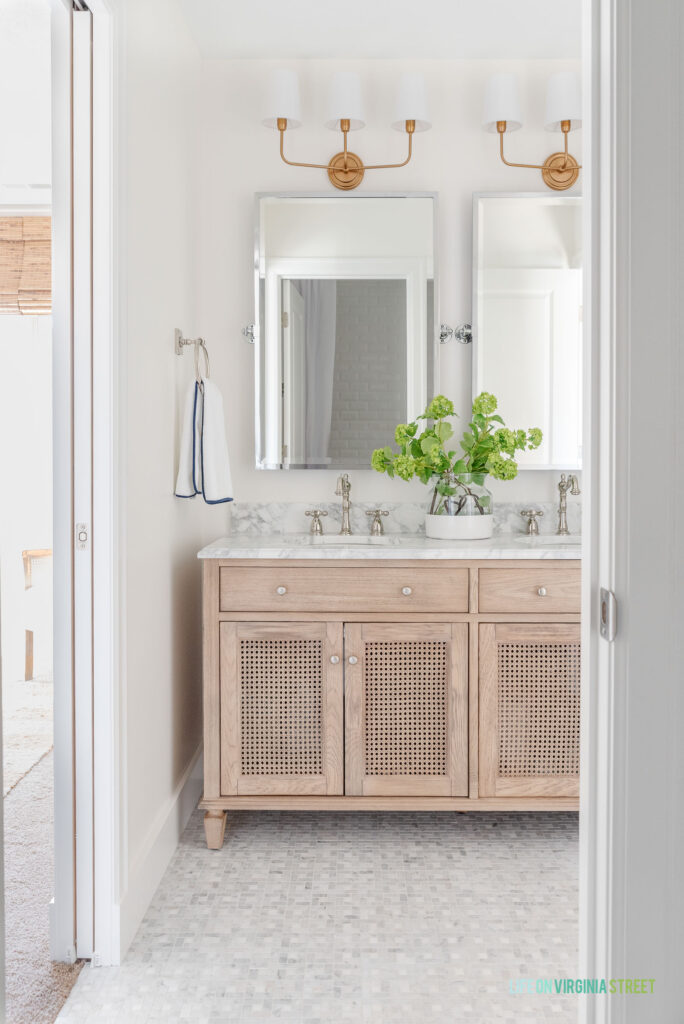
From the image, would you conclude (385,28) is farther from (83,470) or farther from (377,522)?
(83,470)

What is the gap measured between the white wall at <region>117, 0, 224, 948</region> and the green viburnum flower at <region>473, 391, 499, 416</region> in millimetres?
933

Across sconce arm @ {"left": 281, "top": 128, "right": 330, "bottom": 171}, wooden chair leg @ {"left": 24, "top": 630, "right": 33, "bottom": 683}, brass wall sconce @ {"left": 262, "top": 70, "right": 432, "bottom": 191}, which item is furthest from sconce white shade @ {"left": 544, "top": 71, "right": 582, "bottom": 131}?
wooden chair leg @ {"left": 24, "top": 630, "right": 33, "bottom": 683}

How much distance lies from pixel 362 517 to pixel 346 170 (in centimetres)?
118

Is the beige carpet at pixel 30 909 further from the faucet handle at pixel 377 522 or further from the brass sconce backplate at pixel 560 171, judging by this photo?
the brass sconce backplate at pixel 560 171

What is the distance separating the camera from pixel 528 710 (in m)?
2.24

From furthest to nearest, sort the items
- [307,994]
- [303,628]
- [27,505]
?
[27,505], [303,628], [307,994]

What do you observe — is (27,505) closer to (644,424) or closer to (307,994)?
(307,994)

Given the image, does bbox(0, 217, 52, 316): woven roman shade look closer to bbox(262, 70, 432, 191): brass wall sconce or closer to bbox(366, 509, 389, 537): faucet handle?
bbox(262, 70, 432, 191): brass wall sconce

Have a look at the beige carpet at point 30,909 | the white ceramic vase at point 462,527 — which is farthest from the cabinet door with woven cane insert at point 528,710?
the beige carpet at point 30,909

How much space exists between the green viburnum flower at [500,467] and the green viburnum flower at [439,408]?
8.2 inches

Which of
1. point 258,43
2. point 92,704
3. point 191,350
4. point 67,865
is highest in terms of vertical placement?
point 258,43

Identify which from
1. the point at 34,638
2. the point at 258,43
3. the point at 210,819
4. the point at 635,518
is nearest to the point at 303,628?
the point at 210,819

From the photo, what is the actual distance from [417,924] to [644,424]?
4.84ft

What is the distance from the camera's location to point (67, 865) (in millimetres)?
1692
